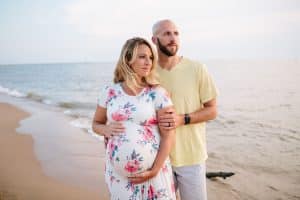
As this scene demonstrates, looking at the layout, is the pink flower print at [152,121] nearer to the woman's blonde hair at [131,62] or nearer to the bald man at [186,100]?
the woman's blonde hair at [131,62]

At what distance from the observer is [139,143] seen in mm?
2219

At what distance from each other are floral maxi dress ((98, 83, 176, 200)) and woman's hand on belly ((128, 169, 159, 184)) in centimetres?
3

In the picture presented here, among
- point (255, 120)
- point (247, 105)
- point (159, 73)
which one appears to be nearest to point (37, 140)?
point (159, 73)

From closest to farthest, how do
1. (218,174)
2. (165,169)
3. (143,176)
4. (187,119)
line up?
(143,176) → (165,169) → (187,119) → (218,174)

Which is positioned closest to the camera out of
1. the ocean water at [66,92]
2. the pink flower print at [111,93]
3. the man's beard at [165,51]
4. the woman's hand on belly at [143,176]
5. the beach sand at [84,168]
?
the woman's hand on belly at [143,176]

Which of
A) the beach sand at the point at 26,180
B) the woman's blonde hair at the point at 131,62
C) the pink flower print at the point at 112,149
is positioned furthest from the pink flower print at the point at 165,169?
the beach sand at the point at 26,180

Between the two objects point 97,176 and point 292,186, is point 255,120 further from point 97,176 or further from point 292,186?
point 97,176

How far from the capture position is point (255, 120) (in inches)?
440

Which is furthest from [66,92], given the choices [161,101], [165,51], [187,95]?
[161,101]

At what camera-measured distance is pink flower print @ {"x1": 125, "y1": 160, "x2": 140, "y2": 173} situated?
7.30 feet

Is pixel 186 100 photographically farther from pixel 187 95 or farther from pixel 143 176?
pixel 143 176

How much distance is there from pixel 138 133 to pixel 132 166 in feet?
0.81

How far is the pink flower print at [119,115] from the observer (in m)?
2.23

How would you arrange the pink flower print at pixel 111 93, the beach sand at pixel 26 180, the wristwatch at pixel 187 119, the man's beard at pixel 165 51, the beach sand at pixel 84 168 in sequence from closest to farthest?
the pink flower print at pixel 111 93
the wristwatch at pixel 187 119
the man's beard at pixel 165 51
the beach sand at pixel 26 180
the beach sand at pixel 84 168
